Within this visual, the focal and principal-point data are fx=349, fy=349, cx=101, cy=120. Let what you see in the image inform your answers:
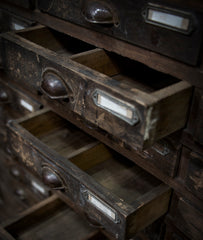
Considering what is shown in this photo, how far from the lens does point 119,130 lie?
0.69 m

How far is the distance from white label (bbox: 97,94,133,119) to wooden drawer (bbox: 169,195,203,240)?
0.98ft

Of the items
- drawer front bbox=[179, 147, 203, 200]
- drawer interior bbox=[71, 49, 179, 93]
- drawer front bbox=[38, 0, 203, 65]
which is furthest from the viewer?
drawer interior bbox=[71, 49, 179, 93]

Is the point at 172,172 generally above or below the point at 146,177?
above

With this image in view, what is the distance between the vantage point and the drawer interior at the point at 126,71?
0.84 m

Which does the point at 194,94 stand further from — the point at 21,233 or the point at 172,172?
the point at 21,233

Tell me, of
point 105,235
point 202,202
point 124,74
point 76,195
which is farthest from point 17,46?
point 105,235

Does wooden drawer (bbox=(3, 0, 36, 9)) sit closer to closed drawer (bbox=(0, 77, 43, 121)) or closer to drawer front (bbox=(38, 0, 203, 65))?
drawer front (bbox=(38, 0, 203, 65))

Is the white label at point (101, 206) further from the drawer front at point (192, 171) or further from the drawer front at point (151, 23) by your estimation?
the drawer front at point (151, 23)

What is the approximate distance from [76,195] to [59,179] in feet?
0.21

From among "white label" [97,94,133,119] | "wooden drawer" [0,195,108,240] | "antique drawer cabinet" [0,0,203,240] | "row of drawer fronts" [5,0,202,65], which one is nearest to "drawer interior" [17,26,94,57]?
"antique drawer cabinet" [0,0,203,240]

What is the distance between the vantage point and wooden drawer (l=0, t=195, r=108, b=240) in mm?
1167

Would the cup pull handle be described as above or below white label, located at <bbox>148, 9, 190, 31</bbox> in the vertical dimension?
below

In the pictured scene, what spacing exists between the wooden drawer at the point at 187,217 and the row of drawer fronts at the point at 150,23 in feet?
1.16

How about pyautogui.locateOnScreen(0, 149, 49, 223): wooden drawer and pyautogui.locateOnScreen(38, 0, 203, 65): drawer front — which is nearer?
pyautogui.locateOnScreen(38, 0, 203, 65): drawer front
